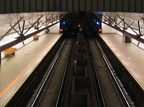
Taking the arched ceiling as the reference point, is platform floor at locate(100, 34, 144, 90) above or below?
below

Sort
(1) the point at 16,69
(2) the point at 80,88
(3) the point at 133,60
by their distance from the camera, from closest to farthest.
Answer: (2) the point at 80,88
(1) the point at 16,69
(3) the point at 133,60

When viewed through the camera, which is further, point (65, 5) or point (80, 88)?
point (65, 5)

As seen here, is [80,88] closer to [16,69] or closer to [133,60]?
[16,69]

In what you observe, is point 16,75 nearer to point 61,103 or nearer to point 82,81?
point 61,103

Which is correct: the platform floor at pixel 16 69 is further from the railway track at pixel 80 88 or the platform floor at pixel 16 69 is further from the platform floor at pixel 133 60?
the platform floor at pixel 133 60

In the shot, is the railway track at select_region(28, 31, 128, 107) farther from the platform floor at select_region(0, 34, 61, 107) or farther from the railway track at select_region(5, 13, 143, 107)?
the platform floor at select_region(0, 34, 61, 107)

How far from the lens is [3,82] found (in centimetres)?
1036

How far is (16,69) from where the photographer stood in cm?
1260

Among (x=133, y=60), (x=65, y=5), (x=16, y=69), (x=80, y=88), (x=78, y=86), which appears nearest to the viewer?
(x=80, y=88)

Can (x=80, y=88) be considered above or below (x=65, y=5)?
below

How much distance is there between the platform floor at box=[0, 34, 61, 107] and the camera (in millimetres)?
9398

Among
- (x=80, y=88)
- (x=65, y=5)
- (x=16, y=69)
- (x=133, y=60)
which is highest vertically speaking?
(x=65, y=5)

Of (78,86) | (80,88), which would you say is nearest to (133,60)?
(78,86)

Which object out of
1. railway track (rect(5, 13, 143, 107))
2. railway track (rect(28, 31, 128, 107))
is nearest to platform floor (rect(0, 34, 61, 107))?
railway track (rect(5, 13, 143, 107))
